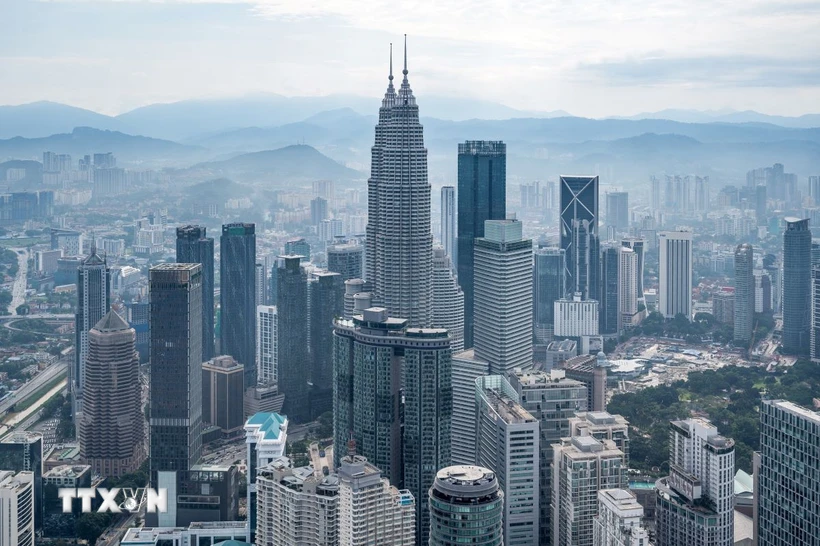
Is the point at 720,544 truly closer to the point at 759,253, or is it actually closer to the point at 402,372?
the point at 402,372

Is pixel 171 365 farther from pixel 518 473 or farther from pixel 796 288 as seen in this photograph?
pixel 796 288

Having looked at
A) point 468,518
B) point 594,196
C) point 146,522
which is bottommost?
point 146,522

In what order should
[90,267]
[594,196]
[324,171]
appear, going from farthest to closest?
[324,171]
[594,196]
[90,267]

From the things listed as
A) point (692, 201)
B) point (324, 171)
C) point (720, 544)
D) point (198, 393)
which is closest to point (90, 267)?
point (198, 393)

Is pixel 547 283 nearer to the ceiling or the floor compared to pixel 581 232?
nearer to the floor

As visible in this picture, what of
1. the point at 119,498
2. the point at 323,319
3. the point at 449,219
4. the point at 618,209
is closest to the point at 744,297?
the point at 449,219

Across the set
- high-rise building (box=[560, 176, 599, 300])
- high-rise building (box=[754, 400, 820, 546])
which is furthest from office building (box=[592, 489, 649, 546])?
high-rise building (box=[560, 176, 599, 300])

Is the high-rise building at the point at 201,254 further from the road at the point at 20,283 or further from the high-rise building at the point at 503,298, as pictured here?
the road at the point at 20,283

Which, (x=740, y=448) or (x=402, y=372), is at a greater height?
(x=402, y=372)
